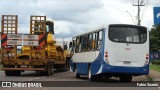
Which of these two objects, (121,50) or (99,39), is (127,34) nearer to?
(121,50)

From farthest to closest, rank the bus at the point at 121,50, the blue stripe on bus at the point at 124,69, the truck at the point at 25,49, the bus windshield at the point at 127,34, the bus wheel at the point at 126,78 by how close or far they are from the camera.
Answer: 1. the truck at the point at 25,49
2. the bus wheel at the point at 126,78
3. the bus windshield at the point at 127,34
4. the bus at the point at 121,50
5. the blue stripe on bus at the point at 124,69

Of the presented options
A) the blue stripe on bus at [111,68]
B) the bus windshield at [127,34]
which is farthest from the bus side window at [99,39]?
the bus windshield at [127,34]

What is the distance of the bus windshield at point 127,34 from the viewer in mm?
22625

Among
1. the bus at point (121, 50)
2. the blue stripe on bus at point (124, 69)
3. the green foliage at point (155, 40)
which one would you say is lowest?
the blue stripe on bus at point (124, 69)

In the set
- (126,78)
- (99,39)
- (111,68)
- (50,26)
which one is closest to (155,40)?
(50,26)

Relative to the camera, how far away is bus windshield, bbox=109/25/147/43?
22625 mm

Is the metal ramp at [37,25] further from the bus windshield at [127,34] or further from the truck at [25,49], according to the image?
the bus windshield at [127,34]

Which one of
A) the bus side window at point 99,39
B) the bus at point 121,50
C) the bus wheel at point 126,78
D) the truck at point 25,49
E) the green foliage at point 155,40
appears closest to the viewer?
the bus at point 121,50

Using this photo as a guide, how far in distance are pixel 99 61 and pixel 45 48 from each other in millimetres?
8502

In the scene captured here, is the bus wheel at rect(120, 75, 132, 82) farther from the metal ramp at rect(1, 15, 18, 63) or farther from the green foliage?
the green foliage

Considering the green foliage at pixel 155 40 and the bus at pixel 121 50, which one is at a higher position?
the green foliage at pixel 155 40

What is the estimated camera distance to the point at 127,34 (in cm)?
2280

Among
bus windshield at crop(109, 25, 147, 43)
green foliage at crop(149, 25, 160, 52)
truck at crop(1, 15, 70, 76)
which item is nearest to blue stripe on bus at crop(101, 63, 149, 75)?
bus windshield at crop(109, 25, 147, 43)

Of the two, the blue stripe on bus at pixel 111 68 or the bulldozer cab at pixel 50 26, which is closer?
the blue stripe on bus at pixel 111 68
